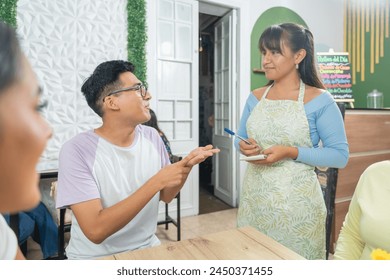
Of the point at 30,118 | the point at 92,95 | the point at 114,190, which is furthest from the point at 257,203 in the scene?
the point at 30,118

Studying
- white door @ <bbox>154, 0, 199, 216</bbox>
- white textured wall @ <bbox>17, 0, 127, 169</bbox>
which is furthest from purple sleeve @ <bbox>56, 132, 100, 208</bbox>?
white door @ <bbox>154, 0, 199, 216</bbox>

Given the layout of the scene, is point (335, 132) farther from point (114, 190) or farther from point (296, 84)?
point (114, 190)

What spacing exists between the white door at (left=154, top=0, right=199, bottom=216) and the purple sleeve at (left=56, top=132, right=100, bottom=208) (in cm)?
124

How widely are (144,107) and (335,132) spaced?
0.49 metres

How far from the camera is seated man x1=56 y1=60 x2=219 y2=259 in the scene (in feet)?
2.01

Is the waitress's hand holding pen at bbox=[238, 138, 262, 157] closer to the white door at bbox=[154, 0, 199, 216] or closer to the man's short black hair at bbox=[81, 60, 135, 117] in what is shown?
the man's short black hair at bbox=[81, 60, 135, 117]

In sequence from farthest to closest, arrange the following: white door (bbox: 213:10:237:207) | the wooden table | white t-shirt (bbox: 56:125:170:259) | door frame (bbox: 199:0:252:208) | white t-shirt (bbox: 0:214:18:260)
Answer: white door (bbox: 213:10:237:207) < door frame (bbox: 199:0:252:208) < white t-shirt (bbox: 56:125:170:259) < the wooden table < white t-shirt (bbox: 0:214:18:260)

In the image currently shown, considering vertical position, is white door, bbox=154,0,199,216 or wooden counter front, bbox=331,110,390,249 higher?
white door, bbox=154,0,199,216

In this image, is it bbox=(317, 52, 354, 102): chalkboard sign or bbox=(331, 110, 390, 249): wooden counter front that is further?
bbox=(317, 52, 354, 102): chalkboard sign

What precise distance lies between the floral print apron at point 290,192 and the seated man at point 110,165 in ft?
0.89

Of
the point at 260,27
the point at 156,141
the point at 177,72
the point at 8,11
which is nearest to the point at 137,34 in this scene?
the point at 177,72

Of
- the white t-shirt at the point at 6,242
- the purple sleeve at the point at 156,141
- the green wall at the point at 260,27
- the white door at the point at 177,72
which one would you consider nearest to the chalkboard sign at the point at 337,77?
the green wall at the point at 260,27

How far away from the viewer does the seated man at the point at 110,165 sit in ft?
2.01

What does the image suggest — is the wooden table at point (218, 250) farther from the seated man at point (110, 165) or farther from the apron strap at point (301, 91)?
the apron strap at point (301, 91)
